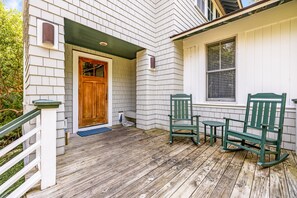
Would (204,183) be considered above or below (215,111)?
below

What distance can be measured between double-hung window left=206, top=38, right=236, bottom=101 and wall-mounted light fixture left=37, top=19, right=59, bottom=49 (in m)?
3.61

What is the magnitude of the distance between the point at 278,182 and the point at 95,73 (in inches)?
187

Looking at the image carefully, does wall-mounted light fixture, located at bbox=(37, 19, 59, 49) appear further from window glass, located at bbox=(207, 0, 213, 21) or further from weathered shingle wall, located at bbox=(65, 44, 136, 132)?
window glass, located at bbox=(207, 0, 213, 21)

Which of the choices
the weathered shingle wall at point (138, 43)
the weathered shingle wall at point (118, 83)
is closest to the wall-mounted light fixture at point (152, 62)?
the weathered shingle wall at point (138, 43)

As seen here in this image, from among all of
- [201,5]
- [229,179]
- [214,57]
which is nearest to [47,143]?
[229,179]

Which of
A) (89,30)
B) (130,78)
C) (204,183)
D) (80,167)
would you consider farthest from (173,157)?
(130,78)

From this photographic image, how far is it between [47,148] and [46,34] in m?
1.79

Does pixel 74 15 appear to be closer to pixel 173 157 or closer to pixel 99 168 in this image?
pixel 99 168

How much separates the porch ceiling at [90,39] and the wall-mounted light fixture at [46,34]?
459 millimetres

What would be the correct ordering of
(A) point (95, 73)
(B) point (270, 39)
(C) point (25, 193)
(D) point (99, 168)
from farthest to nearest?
(A) point (95, 73) < (B) point (270, 39) < (D) point (99, 168) < (C) point (25, 193)

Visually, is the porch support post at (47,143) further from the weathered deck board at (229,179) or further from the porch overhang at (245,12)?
the porch overhang at (245,12)

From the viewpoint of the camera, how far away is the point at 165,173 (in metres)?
1.84

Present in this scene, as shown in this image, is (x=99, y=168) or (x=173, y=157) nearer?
(x=99, y=168)

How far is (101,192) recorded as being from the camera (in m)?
1.49
